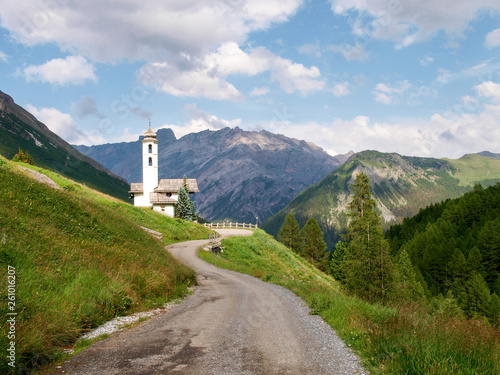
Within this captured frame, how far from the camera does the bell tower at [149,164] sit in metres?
70.2

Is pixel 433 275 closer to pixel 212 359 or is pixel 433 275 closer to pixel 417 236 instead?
pixel 417 236

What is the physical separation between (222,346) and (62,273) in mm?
5851

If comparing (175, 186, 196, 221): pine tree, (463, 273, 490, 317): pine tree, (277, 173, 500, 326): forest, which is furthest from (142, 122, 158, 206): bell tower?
(463, 273, 490, 317): pine tree

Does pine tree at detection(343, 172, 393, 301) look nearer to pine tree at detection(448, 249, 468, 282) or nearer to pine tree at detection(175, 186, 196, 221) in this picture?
pine tree at detection(175, 186, 196, 221)

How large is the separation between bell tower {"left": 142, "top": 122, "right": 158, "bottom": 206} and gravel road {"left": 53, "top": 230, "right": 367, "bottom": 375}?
59930 millimetres

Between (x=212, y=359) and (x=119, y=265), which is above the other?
(x=119, y=265)

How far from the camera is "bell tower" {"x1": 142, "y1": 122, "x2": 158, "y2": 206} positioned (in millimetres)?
70188

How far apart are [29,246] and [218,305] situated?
768cm

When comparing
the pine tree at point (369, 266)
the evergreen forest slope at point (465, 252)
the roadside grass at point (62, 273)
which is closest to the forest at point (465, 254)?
the evergreen forest slope at point (465, 252)

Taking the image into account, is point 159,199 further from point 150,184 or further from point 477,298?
point 477,298

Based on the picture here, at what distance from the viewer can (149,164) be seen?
233 ft

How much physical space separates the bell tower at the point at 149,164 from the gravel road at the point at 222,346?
5993 centimetres

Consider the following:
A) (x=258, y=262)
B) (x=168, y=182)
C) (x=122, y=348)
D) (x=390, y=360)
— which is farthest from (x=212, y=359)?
(x=168, y=182)

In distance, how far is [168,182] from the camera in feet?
241
